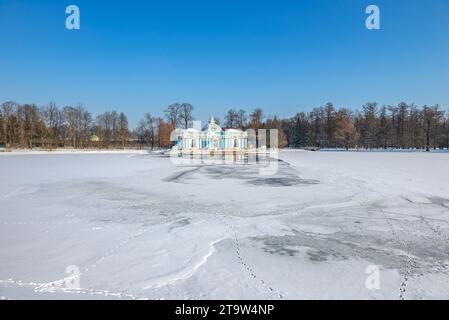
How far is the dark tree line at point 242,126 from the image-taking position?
184 feet

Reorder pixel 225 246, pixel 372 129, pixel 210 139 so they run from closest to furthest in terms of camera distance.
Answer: pixel 225 246
pixel 210 139
pixel 372 129

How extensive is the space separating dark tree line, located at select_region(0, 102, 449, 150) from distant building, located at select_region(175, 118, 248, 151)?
12899 millimetres

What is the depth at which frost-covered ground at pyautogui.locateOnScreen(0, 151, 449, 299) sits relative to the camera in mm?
2977

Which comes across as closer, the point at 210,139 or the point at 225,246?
the point at 225,246

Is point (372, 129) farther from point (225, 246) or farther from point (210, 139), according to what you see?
point (225, 246)

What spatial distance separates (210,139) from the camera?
43156 millimetres

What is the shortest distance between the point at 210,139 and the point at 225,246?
39194 mm

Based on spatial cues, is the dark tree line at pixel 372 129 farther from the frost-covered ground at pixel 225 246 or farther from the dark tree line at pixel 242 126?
the frost-covered ground at pixel 225 246

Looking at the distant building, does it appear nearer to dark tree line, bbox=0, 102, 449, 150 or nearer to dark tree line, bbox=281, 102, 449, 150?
dark tree line, bbox=0, 102, 449, 150

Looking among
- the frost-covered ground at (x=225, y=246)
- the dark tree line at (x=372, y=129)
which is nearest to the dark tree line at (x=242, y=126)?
the dark tree line at (x=372, y=129)

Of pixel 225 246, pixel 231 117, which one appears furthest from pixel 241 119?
pixel 225 246

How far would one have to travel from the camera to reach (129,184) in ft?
34.3

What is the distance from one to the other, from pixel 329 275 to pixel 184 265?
1.54 m
